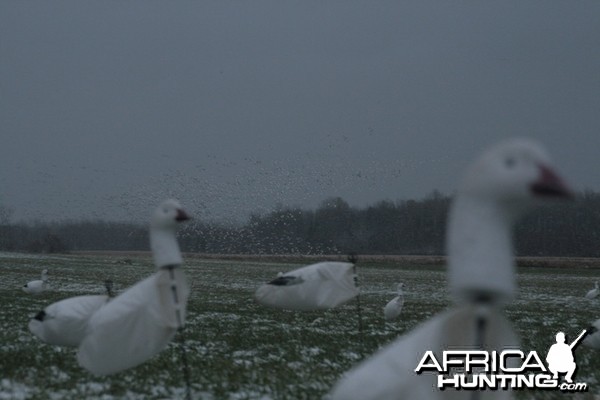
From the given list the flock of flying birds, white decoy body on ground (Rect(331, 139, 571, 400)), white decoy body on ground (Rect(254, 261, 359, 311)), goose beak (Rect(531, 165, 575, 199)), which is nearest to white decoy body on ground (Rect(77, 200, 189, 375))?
white decoy body on ground (Rect(254, 261, 359, 311))

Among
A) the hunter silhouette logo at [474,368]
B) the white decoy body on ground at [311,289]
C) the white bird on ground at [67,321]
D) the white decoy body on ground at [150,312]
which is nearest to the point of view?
the hunter silhouette logo at [474,368]

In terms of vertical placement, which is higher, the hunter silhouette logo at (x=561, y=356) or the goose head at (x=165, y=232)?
the goose head at (x=165, y=232)

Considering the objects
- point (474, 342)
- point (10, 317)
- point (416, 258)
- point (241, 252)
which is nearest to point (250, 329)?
point (10, 317)

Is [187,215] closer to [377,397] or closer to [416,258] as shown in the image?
[377,397]

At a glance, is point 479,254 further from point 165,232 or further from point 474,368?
point 165,232

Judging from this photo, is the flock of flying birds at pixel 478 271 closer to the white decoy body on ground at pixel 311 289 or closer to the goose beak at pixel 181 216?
the goose beak at pixel 181 216

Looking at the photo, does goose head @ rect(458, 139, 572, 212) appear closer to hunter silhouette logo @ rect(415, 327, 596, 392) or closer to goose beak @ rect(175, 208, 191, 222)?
hunter silhouette logo @ rect(415, 327, 596, 392)

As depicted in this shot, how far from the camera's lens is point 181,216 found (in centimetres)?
625

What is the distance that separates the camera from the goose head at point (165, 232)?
20.2 ft

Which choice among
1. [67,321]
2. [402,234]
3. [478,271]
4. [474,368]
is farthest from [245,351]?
[402,234]

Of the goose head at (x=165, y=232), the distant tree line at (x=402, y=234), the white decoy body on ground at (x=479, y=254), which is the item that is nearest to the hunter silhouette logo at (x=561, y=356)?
the white decoy body on ground at (x=479, y=254)

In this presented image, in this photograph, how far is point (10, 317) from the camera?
43.5 feet

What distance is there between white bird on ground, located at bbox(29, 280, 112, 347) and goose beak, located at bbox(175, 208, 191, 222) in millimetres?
2313

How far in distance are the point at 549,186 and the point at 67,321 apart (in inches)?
246
